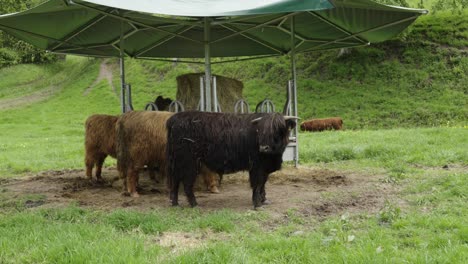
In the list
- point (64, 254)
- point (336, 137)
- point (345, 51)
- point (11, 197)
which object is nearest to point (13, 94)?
point (345, 51)

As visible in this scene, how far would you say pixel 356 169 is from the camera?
361 inches

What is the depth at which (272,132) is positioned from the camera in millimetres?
5812

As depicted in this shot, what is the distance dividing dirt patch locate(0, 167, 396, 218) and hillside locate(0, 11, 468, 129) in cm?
1166

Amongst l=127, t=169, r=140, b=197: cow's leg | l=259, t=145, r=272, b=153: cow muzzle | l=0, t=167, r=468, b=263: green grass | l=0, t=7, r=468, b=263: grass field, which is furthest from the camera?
l=127, t=169, r=140, b=197: cow's leg

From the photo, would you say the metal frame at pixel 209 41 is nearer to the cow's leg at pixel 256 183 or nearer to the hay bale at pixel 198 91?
the hay bale at pixel 198 91

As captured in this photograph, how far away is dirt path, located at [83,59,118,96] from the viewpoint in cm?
3174

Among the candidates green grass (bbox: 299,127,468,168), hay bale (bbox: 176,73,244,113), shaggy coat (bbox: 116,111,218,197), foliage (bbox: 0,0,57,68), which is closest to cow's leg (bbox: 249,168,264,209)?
shaggy coat (bbox: 116,111,218,197)

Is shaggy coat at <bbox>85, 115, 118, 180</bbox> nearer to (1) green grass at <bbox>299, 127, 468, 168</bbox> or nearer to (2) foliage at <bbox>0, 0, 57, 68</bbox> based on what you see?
(1) green grass at <bbox>299, 127, 468, 168</bbox>

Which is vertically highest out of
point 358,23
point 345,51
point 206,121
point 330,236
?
point 345,51

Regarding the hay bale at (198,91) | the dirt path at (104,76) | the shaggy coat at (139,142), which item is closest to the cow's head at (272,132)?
the shaggy coat at (139,142)

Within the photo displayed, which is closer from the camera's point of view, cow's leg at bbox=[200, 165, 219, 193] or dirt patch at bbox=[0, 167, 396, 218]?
dirt patch at bbox=[0, 167, 396, 218]

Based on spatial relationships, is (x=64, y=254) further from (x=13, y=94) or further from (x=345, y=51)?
(x=13, y=94)

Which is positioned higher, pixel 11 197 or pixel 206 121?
pixel 206 121

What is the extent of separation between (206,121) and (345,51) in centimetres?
2065
